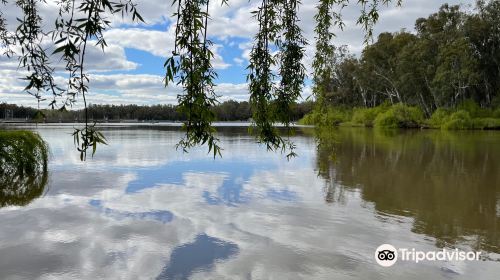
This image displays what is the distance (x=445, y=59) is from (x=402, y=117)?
10.9 m

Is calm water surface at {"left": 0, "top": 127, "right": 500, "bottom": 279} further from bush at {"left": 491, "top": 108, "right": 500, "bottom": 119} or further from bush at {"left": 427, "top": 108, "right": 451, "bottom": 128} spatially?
bush at {"left": 491, "top": 108, "right": 500, "bottom": 119}

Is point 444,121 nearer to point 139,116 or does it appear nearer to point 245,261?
point 245,261

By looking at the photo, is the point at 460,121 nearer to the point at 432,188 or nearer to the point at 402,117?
the point at 402,117

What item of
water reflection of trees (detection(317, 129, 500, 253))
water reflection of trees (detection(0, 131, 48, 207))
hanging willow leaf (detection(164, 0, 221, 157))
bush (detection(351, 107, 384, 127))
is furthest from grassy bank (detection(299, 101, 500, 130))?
hanging willow leaf (detection(164, 0, 221, 157))

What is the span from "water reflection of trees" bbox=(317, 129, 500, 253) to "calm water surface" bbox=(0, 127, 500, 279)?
0.12ft

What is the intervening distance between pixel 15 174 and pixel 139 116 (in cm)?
13385

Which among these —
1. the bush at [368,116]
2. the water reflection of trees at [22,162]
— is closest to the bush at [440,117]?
the bush at [368,116]

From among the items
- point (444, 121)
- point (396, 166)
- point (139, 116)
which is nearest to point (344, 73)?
point (444, 121)

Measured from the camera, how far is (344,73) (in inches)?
3076

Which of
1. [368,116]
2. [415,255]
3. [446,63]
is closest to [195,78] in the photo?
[415,255]

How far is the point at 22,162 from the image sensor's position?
14.0 m

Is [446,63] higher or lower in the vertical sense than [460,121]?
higher

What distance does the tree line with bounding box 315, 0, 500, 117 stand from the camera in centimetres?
4969

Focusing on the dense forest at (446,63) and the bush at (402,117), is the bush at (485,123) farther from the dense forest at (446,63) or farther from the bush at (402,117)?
the bush at (402,117)
